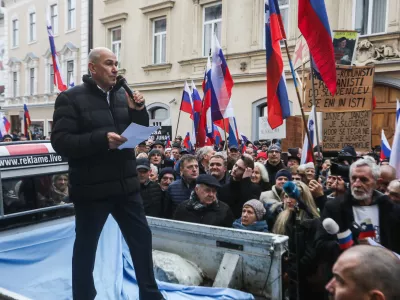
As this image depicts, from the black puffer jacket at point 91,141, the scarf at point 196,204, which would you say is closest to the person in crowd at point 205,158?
the scarf at point 196,204

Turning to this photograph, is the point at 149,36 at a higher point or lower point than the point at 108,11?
lower

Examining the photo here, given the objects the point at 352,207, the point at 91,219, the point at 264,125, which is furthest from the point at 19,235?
the point at 264,125

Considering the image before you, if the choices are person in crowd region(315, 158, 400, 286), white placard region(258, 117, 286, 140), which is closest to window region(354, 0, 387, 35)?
white placard region(258, 117, 286, 140)

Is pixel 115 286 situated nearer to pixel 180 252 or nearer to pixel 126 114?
pixel 180 252

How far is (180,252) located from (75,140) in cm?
156

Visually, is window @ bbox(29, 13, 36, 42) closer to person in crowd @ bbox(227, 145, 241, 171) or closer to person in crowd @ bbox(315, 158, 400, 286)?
person in crowd @ bbox(227, 145, 241, 171)

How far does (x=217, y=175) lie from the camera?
5734 millimetres

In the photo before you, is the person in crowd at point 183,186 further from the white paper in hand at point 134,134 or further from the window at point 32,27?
the window at point 32,27

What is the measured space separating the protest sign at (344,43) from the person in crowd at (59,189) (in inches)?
237

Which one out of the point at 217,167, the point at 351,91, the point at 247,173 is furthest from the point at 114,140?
the point at 351,91

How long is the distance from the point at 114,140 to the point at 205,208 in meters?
2.09

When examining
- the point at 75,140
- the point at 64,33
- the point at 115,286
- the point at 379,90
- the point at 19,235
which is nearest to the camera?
the point at 75,140

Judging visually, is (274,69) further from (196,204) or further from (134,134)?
(134,134)

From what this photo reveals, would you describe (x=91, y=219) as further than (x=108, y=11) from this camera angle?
No
